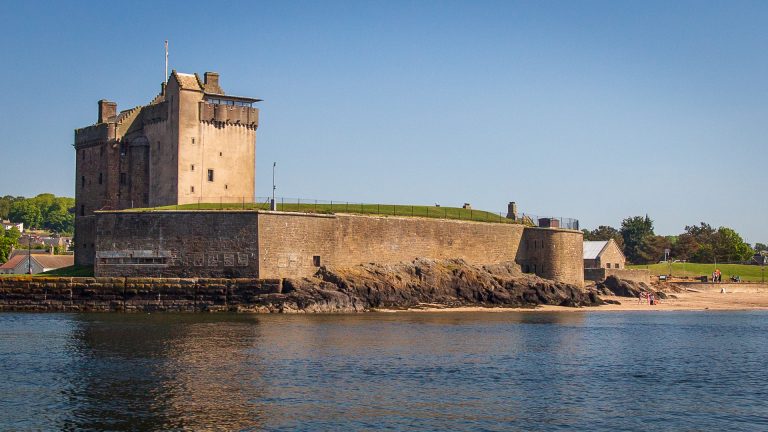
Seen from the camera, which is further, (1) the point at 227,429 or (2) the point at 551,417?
(2) the point at 551,417

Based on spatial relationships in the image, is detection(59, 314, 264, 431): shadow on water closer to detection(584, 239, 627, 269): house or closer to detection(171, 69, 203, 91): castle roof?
detection(171, 69, 203, 91): castle roof

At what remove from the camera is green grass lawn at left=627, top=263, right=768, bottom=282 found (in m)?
100

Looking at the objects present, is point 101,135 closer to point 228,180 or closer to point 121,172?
point 121,172

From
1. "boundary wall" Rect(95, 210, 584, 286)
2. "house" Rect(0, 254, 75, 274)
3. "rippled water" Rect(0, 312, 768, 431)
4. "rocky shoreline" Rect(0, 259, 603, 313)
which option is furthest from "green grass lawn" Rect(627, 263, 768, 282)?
"house" Rect(0, 254, 75, 274)

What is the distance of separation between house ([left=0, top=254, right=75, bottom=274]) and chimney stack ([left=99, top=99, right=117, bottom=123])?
108 feet

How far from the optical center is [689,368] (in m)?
37.5

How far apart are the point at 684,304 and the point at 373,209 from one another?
26.7m

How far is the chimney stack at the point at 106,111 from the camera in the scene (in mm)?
73250

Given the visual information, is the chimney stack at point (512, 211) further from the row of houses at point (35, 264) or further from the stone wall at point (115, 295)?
the row of houses at point (35, 264)

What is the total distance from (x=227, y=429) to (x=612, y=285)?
60563 millimetres

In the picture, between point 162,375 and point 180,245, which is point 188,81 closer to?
point 180,245

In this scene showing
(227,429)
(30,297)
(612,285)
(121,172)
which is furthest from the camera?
(612,285)

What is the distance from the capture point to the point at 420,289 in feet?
207

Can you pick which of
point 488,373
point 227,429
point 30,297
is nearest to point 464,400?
point 488,373
